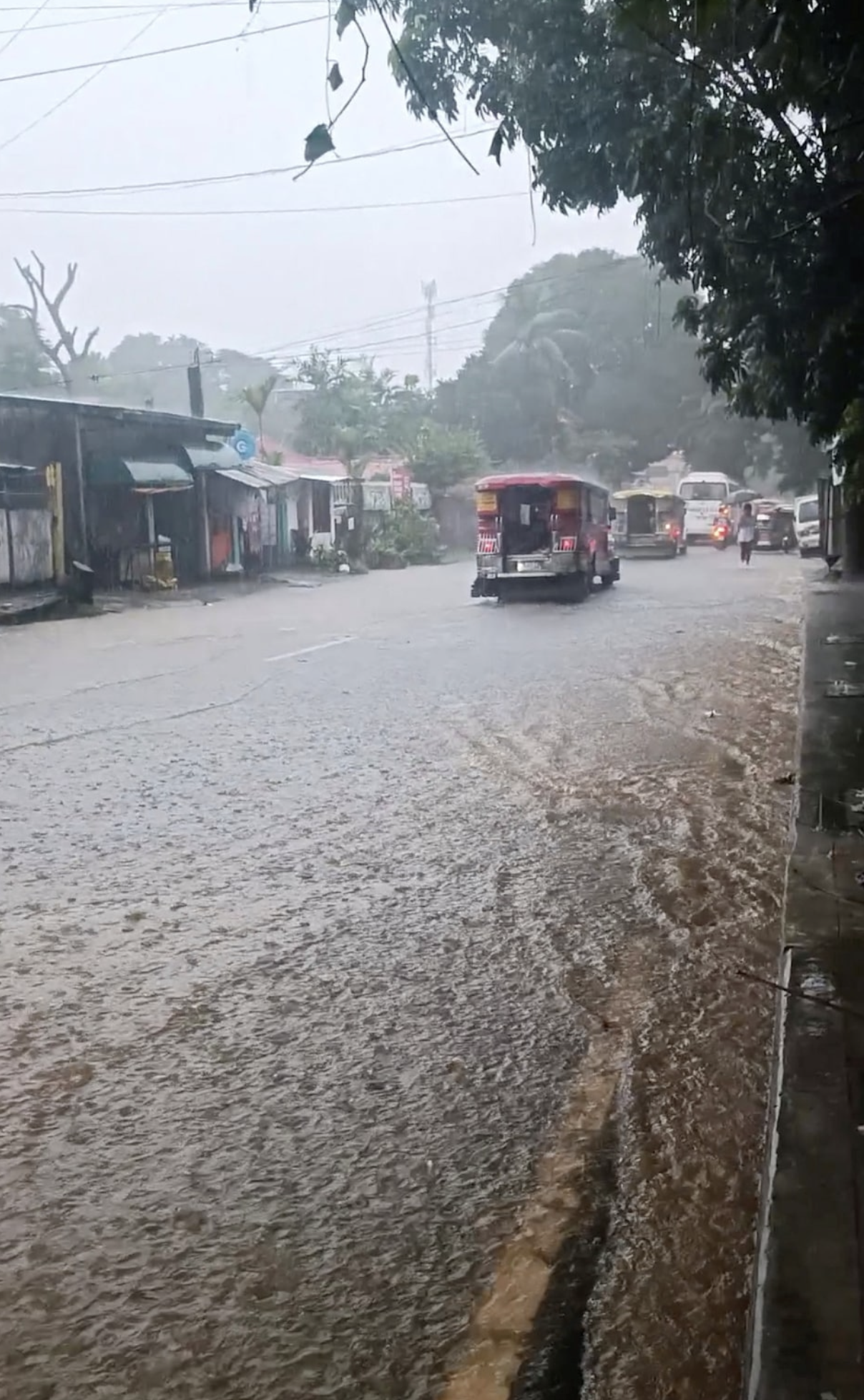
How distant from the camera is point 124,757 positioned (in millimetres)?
8953

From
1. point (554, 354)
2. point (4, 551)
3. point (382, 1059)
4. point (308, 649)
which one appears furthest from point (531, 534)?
point (554, 354)

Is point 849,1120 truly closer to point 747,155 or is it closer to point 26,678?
point 747,155

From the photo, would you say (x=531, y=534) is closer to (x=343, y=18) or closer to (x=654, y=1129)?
(x=343, y=18)

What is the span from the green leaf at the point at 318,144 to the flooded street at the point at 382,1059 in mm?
3112

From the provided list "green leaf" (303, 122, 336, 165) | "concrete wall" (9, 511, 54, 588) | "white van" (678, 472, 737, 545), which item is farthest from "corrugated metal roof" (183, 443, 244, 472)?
"green leaf" (303, 122, 336, 165)

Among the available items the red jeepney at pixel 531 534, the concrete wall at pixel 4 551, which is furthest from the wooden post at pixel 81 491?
the red jeepney at pixel 531 534

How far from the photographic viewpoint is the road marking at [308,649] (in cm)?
1498

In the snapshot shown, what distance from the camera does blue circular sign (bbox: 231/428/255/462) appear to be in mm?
32844

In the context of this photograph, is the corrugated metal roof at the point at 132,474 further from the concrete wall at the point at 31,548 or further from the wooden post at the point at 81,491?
the concrete wall at the point at 31,548

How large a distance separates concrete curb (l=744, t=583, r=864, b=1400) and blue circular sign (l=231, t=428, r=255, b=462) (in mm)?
27461

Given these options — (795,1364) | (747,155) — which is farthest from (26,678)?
(795,1364)

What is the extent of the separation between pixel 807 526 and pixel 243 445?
Result: 18.1m

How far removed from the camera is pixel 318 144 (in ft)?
18.4

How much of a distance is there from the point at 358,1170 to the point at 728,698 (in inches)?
352
